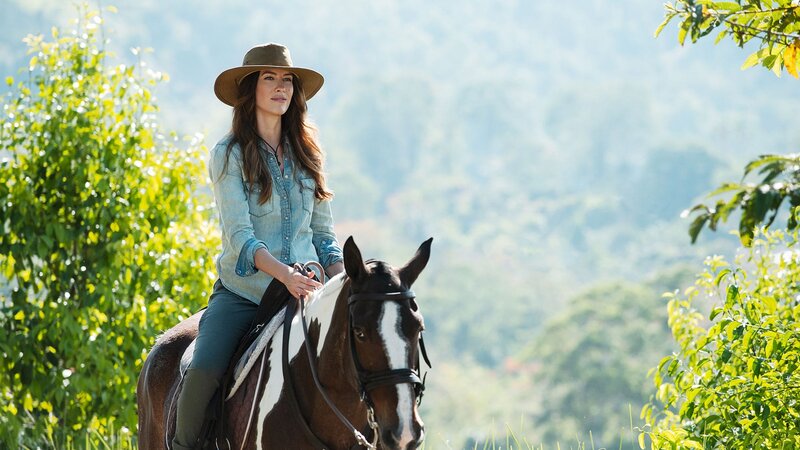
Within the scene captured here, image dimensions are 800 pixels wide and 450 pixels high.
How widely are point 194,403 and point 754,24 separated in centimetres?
247

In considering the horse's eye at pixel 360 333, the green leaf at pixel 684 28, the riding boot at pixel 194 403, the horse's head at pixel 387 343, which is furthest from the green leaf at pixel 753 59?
the riding boot at pixel 194 403

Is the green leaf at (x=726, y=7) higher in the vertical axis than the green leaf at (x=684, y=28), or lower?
higher

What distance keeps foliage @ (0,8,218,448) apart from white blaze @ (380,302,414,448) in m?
4.34

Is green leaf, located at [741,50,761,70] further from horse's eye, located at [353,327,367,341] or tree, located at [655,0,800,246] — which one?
horse's eye, located at [353,327,367,341]

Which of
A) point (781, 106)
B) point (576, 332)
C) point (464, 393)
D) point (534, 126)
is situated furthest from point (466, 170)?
point (576, 332)

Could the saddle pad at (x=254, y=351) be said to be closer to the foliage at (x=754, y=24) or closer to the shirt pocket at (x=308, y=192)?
the shirt pocket at (x=308, y=192)

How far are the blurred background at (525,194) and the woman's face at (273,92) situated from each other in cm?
6113

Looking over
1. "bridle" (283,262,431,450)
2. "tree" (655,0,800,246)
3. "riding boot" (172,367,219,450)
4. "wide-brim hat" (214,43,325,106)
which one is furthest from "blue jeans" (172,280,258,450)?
"tree" (655,0,800,246)

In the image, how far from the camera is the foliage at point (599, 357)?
212ft

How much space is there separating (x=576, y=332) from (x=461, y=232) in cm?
7174

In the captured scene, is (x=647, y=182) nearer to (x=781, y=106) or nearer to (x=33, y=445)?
(x=781, y=106)

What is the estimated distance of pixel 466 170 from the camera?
168m

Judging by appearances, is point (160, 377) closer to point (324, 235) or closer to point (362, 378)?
point (324, 235)

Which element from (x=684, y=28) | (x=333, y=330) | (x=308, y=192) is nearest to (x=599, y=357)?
(x=308, y=192)
